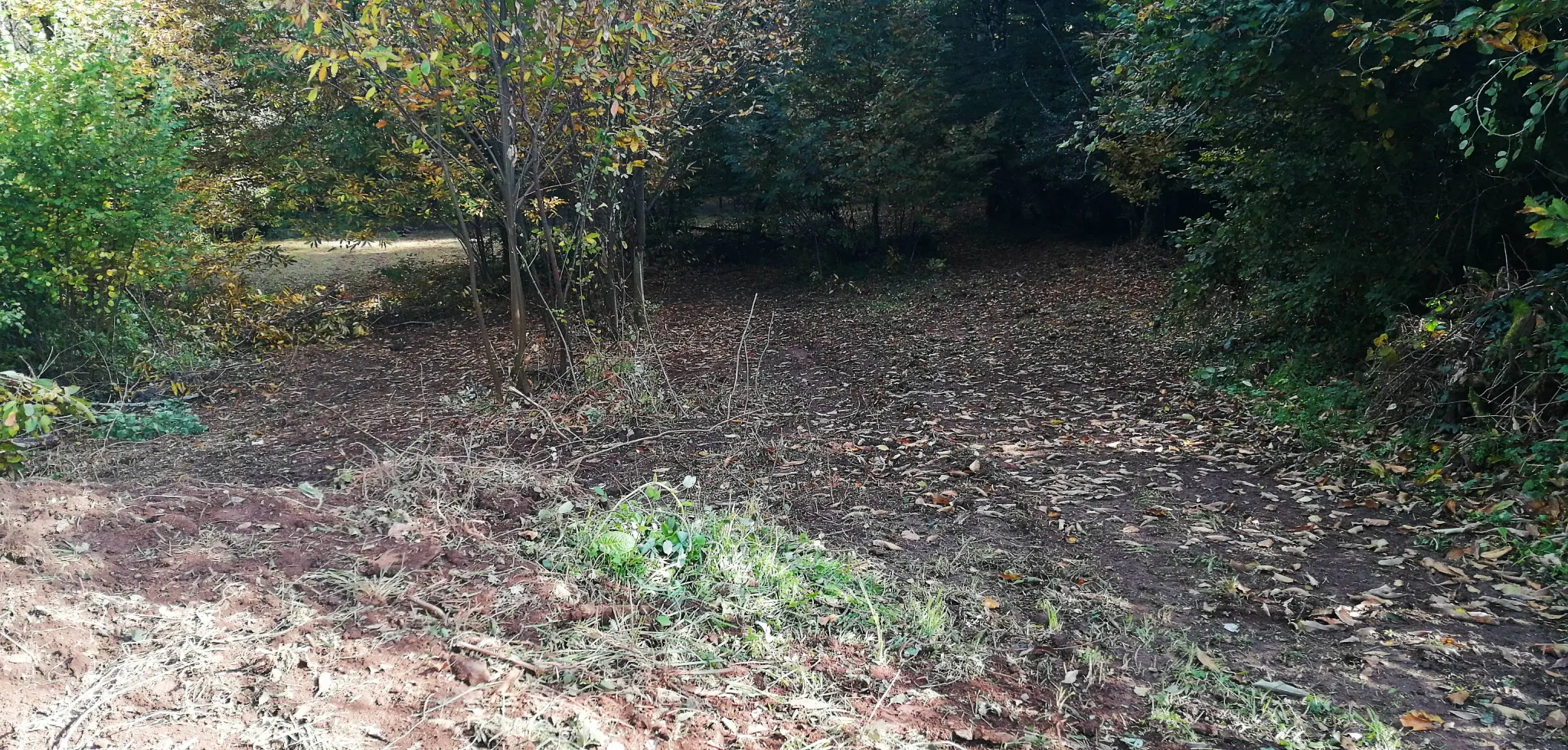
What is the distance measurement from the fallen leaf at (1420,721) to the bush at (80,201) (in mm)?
8311

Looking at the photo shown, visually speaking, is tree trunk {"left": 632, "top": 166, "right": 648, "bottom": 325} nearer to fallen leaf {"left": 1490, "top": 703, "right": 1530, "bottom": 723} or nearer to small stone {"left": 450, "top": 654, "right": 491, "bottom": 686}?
small stone {"left": 450, "top": 654, "right": 491, "bottom": 686}

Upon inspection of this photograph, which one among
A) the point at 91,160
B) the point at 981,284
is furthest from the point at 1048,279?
the point at 91,160

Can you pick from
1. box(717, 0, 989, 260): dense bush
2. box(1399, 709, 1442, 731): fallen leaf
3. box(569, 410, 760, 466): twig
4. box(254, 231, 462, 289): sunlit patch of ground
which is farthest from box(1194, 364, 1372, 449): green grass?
box(254, 231, 462, 289): sunlit patch of ground

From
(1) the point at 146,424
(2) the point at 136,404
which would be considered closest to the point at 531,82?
(1) the point at 146,424

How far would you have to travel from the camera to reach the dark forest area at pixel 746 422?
2.61 metres

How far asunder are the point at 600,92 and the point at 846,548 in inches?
156

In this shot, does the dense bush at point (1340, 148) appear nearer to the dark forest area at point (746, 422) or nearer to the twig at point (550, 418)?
the dark forest area at point (746, 422)

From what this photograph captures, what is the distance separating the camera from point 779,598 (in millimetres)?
3238

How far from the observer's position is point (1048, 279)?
12336 millimetres

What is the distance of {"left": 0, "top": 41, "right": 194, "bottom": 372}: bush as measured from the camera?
6699 millimetres

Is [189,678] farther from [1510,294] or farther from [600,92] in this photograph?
[1510,294]

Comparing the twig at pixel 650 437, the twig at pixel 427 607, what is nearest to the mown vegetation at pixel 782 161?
the twig at pixel 427 607

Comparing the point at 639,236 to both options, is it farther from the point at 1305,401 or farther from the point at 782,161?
the point at 1305,401

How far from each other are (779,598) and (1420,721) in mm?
2013
